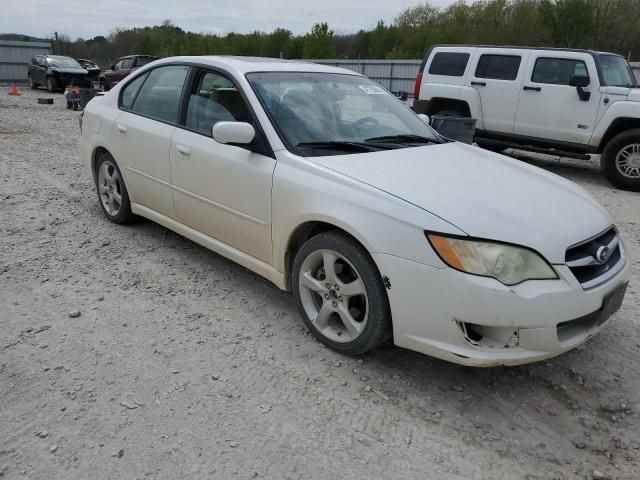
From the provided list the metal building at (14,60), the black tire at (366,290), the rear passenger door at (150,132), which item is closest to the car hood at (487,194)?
the black tire at (366,290)

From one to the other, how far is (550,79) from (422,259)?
7298mm

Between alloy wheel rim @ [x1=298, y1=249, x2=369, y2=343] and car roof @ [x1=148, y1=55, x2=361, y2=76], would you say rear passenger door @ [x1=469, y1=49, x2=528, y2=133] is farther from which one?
alloy wheel rim @ [x1=298, y1=249, x2=369, y2=343]

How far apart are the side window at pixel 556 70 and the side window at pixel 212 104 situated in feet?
21.6

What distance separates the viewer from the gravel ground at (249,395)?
7.42ft

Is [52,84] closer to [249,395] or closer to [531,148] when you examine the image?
[531,148]

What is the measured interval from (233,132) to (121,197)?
217 centimetres

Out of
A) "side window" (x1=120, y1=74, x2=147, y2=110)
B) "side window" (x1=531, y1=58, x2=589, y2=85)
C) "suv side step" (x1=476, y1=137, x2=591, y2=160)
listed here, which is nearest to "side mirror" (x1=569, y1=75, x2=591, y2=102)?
"side window" (x1=531, y1=58, x2=589, y2=85)

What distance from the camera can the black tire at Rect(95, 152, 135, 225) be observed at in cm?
477

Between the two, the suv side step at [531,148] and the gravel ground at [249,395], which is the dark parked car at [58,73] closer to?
the suv side step at [531,148]

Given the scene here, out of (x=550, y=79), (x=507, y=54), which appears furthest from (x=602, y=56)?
(x=507, y=54)

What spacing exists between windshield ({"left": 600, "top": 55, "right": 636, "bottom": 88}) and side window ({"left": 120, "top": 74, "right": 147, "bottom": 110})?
690 centimetres

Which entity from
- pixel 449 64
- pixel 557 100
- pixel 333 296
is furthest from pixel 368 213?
pixel 449 64

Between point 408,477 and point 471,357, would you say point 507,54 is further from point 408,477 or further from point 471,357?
point 408,477

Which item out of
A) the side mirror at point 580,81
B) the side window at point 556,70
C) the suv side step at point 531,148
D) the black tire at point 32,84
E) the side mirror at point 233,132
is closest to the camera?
the side mirror at point 233,132
